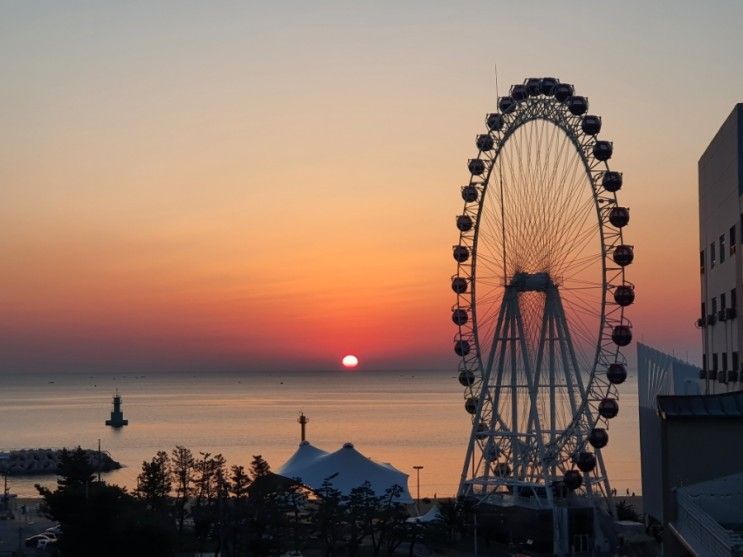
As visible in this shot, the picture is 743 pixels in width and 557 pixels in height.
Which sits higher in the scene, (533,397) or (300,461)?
(533,397)

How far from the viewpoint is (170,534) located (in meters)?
37.2

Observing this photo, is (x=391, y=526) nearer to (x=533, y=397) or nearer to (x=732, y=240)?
(x=533, y=397)

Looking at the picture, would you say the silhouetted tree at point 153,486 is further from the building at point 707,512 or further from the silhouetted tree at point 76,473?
the building at point 707,512

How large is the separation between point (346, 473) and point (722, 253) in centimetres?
1917

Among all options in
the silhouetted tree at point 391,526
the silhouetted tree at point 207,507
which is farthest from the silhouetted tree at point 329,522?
the silhouetted tree at point 207,507

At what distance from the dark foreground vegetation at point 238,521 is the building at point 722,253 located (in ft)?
43.9

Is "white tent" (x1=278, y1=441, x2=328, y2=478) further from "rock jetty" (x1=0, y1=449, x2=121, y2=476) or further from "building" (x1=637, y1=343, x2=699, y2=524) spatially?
"rock jetty" (x1=0, y1=449, x2=121, y2=476)

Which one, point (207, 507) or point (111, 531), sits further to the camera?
point (207, 507)

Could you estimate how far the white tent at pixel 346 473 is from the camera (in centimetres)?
5275

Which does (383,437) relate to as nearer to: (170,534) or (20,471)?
(20,471)

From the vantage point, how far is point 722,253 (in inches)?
1919

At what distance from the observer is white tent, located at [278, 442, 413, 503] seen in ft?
173

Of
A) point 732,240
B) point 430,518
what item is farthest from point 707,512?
point 430,518

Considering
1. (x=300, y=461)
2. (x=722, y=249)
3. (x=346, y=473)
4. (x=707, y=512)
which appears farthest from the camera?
(x=300, y=461)
